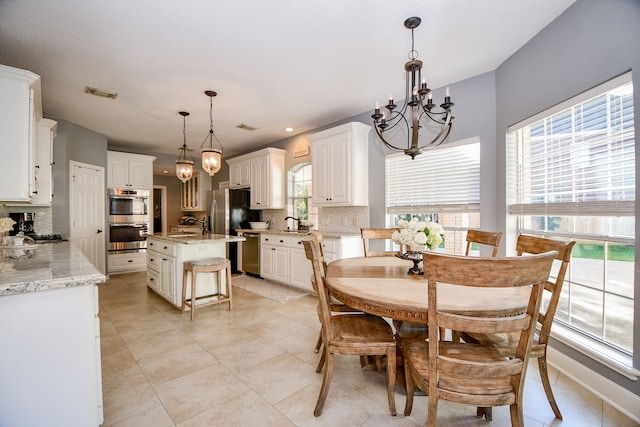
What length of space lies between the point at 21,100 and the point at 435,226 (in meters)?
3.20

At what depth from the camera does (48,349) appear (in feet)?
4.20

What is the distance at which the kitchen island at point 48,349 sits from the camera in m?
1.21

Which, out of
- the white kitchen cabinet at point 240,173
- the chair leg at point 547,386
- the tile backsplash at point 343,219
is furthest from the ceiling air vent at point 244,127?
the chair leg at point 547,386

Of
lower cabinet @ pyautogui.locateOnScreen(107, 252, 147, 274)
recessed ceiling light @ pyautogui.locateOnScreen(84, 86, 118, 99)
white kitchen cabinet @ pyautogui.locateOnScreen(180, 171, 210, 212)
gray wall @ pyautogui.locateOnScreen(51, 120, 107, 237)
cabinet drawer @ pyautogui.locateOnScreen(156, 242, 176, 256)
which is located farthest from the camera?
white kitchen cabinet @ pyautogui.locateOnScreen(180, 171, 210, 212)

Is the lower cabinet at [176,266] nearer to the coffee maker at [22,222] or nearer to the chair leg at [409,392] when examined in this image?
the coffee maker at [22,222]

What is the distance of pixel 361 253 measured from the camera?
4.16 metres

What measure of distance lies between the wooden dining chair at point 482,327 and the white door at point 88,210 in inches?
220

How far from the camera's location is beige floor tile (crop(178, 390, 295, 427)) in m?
1.63

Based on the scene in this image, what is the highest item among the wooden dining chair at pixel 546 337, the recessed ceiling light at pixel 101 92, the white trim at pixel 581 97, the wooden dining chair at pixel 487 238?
the recessed ceiling light at pixel 101 92

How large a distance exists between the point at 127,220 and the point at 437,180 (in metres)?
5.84

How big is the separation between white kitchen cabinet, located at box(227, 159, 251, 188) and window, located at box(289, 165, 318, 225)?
1.04 meters

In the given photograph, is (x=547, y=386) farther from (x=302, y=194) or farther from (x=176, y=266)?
(x=302, y=194)

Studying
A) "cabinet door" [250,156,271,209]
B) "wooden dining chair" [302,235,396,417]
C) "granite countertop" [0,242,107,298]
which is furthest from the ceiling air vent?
"wooden dining chair" [302,235,396,417]

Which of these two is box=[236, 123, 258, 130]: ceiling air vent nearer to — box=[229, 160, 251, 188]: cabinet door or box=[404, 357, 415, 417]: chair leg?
box=[229, 160, 251, 188]: cabinet door
